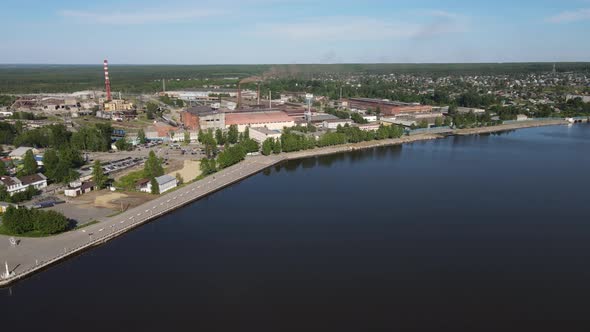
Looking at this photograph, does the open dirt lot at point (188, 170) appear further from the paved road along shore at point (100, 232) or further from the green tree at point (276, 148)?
the green tree at point (276, 148)

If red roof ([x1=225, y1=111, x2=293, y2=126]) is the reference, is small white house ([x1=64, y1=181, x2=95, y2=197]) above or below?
below

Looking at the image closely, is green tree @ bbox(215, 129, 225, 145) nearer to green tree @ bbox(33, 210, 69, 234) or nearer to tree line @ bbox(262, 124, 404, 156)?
tree line @ bbox(262, 124, 404, 156)

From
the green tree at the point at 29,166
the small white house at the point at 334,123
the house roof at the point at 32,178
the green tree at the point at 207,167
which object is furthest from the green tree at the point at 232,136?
the house roof at the point at 32,178

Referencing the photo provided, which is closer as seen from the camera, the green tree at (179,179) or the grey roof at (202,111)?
the green tree at (179,179)

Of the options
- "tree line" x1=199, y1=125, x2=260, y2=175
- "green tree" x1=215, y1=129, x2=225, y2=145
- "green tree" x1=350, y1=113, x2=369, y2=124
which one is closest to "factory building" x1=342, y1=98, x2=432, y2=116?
"green tree" x1=350, y1=113, x2=369, y2=124

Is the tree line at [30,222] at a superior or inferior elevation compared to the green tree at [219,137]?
inferior

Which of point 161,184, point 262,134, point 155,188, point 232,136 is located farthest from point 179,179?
point 262,134

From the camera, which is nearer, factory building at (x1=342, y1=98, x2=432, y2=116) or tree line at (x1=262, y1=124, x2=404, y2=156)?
tree line at (x1=262, y1=124, x2=404, y2=156)

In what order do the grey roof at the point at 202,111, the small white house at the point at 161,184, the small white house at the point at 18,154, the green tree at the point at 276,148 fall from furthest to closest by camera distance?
the grey roof at the point at 202,111, the green tree at the point at 276,148, the small white house at the point at 18,154, the small white house at the point at 161,184
